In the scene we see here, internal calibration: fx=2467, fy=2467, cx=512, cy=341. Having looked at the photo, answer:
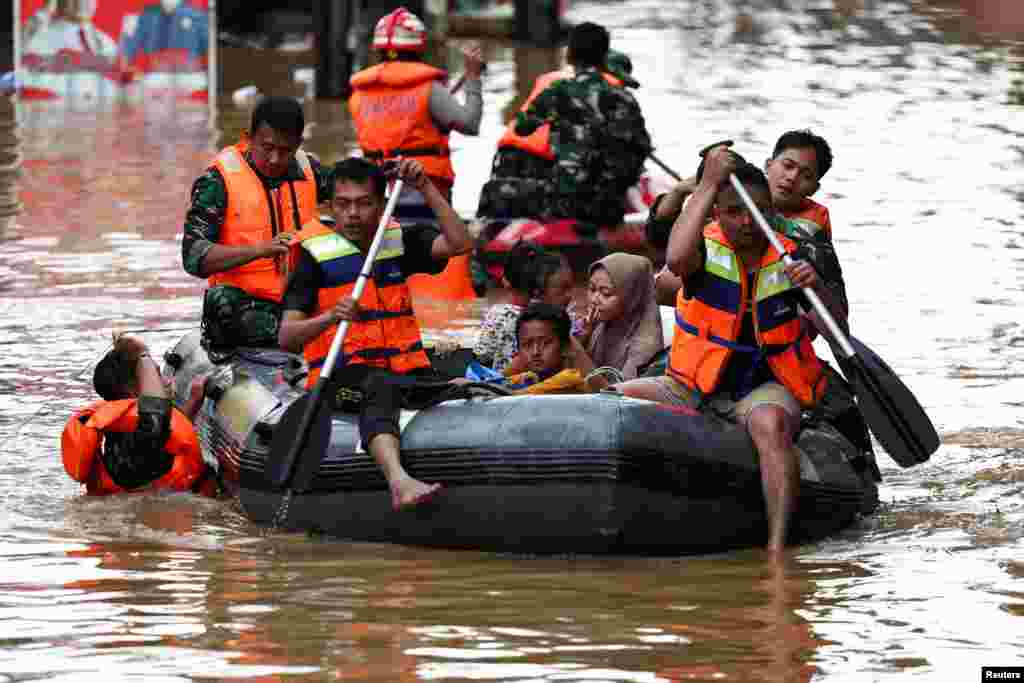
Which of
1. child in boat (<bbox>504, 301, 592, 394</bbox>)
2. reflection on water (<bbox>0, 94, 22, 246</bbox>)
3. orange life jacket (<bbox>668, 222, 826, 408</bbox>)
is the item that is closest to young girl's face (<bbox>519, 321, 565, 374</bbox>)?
child in boat (<bbox>504, 301, 592, 394</bbox>)

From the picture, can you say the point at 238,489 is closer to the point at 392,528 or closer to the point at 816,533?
the point at 392,528

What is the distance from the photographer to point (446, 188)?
43.7 feet

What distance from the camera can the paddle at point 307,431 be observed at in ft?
25.7

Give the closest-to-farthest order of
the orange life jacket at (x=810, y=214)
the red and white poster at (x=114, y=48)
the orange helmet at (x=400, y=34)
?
the orange life jacket at (x=810, y=214) → the orange helmet at (x=400, y=34) → the red and white poster at (x=114, y=48)

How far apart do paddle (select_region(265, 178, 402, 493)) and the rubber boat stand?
6cm

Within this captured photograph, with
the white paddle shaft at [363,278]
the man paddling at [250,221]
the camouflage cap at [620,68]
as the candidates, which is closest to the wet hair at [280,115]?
the man paddling at [250,221]

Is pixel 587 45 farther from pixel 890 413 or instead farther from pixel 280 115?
pixel 890 413

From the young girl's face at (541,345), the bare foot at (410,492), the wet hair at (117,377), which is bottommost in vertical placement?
the bare foot at (410,492)

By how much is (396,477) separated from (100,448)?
4.47ft

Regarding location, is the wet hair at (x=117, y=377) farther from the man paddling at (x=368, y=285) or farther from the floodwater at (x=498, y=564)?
the man paddling at (x=368, y=285)

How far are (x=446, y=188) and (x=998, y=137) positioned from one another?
24.6 ft

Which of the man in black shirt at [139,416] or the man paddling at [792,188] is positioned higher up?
the man paddling at [792,188]

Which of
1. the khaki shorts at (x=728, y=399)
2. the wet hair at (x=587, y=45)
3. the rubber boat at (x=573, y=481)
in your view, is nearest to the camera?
the rubber boat at (x=573, y=481)

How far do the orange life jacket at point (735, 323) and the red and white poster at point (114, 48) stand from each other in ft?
44.7
